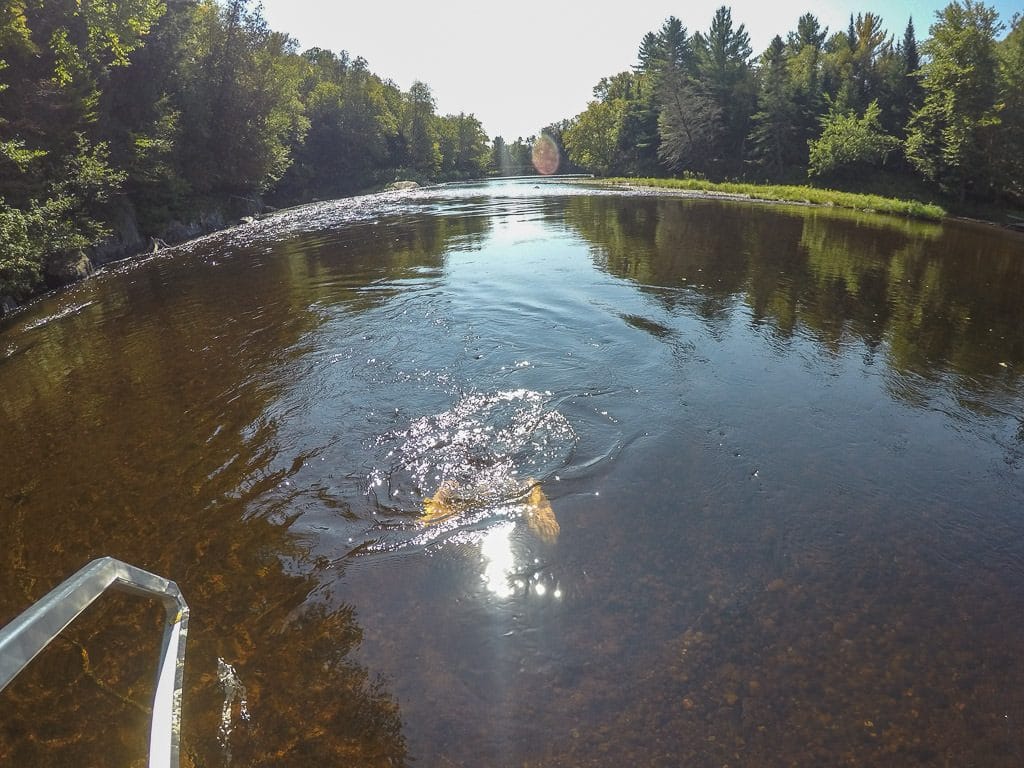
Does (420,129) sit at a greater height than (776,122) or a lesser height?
greater

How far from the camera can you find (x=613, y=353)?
9969 mm

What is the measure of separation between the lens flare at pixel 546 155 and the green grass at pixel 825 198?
90.3 metres

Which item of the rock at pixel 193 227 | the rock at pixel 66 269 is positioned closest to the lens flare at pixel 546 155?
the rock at pixel 193 227

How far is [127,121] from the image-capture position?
30.6 m

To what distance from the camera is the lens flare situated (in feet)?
464

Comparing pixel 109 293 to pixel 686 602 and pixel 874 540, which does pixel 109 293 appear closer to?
pixel 686 602

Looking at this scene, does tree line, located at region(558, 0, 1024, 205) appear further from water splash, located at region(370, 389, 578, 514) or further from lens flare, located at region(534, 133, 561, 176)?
lens flare, located at region(534, 133, 561, 176)

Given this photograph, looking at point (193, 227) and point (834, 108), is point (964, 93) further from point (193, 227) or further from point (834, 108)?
point (193, 227)

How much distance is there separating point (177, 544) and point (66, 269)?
19677 mm

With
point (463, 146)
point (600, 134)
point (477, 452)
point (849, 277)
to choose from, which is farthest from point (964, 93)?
point (463, 146)

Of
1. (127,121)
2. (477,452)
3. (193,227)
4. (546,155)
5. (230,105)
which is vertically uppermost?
(546,155)

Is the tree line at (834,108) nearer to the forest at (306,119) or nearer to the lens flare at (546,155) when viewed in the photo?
the forest at (306,119)

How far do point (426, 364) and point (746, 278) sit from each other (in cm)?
1120

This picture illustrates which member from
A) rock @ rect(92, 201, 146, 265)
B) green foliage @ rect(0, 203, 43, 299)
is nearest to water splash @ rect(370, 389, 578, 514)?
green foliage @ rect(0, 203, 43, 299)
